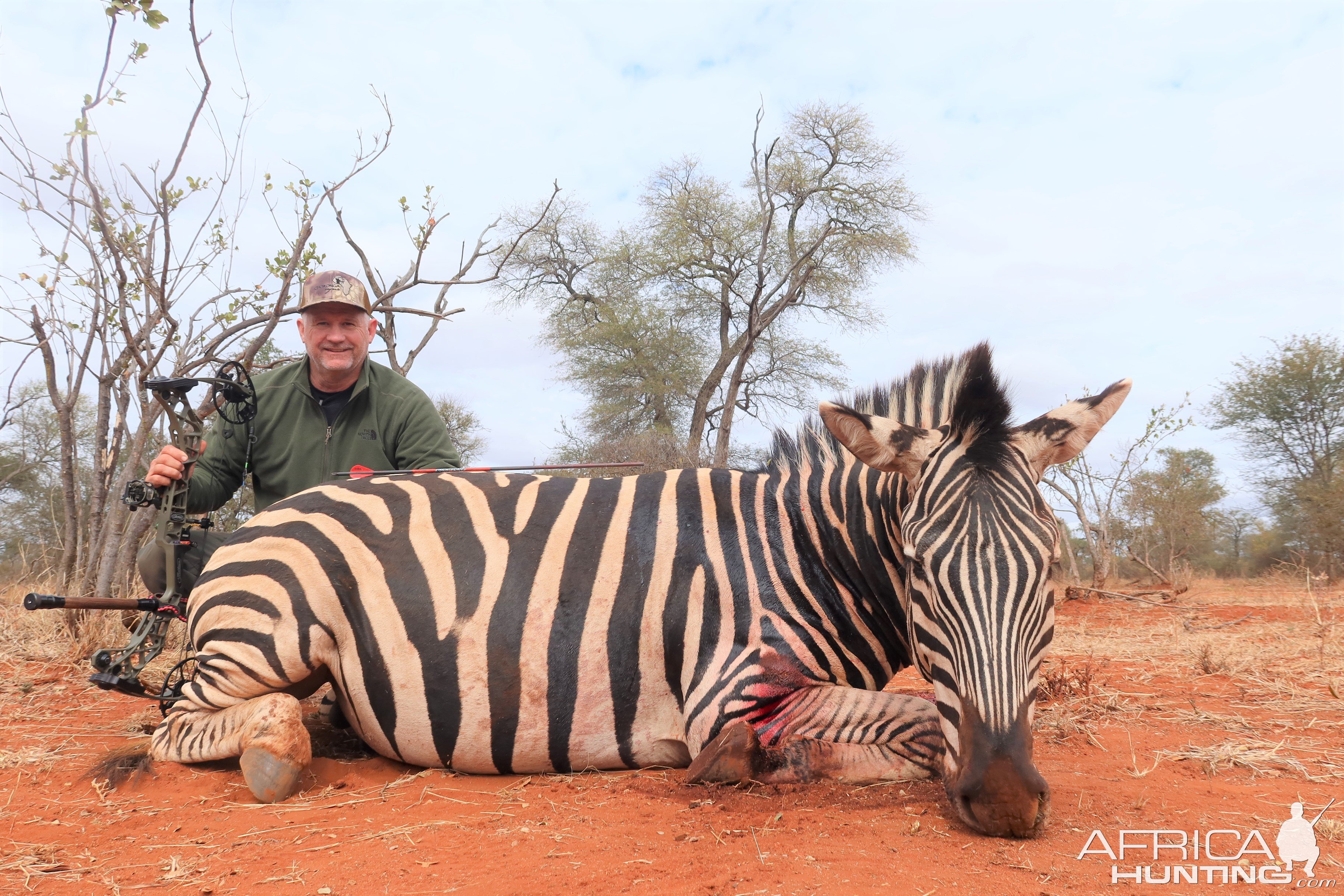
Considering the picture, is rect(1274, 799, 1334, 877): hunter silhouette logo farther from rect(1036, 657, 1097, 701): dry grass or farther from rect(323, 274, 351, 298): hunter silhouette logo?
rect(323, 274, 351, 298): hunter silhouette logo

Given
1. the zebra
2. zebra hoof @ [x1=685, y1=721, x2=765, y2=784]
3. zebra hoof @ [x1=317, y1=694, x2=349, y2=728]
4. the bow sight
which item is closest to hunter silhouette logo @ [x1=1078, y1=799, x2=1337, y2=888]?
the zebra

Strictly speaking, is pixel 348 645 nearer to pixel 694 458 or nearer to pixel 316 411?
pixel 316 411

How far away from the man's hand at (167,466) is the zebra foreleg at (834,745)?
9.60 feet

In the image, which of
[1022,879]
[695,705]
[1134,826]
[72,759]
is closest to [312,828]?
[695,705]

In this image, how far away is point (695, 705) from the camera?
3.13 meters

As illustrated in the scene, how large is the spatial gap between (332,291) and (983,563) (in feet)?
13.8

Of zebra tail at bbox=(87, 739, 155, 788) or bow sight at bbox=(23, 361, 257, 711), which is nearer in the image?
zebra tail at bbox=(87, 739, 155, 788)

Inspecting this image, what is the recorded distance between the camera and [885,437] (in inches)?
113

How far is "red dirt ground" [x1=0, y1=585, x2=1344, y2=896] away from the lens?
2.19 metres

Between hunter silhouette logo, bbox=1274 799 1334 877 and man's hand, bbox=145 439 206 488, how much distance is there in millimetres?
4604

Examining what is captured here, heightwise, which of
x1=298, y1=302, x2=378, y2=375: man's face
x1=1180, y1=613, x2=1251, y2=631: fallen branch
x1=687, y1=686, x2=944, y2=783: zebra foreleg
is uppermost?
x1=298, y1=302, x2=378, y2=375: man's face

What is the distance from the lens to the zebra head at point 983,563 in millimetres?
2320

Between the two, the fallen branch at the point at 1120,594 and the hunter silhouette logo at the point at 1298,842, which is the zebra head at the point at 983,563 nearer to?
the hunter silhouette logo at the point at 1298,842

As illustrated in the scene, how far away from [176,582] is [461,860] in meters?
2.57
